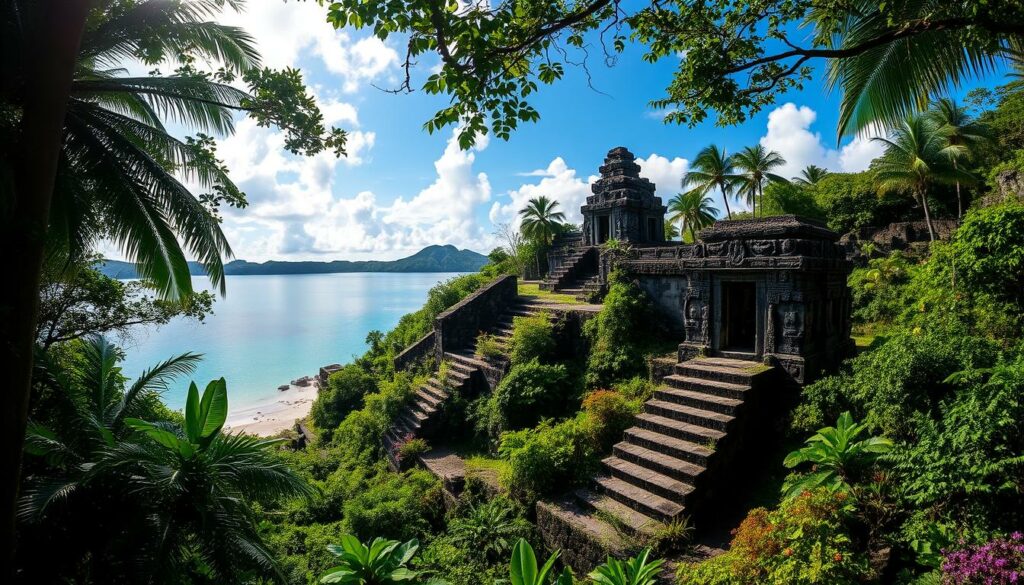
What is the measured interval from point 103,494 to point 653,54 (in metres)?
7.70

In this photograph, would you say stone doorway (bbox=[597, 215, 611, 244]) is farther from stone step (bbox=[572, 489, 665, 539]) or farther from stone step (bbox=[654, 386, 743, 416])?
stone step (bbox=[572, 489, 665, 539])

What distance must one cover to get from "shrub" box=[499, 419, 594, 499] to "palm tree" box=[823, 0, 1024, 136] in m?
6.18

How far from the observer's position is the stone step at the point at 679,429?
7.14 meters

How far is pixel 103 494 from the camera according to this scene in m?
5.07

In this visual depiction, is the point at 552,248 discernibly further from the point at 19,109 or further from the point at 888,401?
the point at 19,109

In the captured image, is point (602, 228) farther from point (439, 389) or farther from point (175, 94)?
point (175, 94)

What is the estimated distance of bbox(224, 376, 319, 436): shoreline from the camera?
2542 centimetres

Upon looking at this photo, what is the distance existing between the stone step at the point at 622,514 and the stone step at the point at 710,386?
2.51m

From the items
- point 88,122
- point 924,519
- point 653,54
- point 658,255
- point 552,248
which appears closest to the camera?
point 924,519

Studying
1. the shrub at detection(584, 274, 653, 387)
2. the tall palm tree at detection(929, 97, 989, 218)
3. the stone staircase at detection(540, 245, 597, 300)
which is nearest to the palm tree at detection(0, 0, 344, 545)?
the shrub at detection(584, 274, 653, 387)

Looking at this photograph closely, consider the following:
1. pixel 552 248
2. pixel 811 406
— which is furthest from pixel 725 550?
pixel 552 248

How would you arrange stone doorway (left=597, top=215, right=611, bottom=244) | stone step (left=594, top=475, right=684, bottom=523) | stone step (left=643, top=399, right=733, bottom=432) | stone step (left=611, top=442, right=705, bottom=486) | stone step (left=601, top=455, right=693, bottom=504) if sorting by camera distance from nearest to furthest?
stone step (left=594, top=475, right=684, bottom=523) → stone step (left=601, top=455, right=693, bottom=504) → stone step (left=611, top=442, right=705, bottom=486) → stone step (left=643, top=399, right=733, bottom=432) → stone doorway (left=597, top=215, right=611, bottom=244)

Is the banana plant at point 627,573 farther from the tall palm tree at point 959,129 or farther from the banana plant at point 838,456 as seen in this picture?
the tall palm tree at point 959,129

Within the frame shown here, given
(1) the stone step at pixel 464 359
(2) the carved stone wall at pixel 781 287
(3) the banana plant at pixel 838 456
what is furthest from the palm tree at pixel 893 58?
(1) the stone step at pixel 464 359
